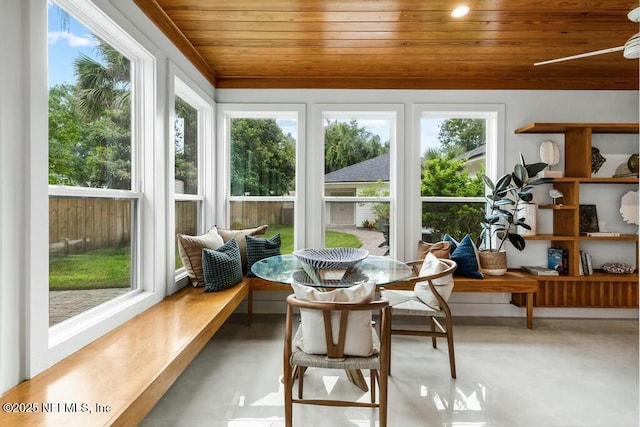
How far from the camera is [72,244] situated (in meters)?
1.96

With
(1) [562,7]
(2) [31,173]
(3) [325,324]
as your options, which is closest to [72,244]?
(2) [31,173]

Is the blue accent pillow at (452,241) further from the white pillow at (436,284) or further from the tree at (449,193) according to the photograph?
the white pillow at (436,284)

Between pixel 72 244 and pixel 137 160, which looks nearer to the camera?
pixel 72 244

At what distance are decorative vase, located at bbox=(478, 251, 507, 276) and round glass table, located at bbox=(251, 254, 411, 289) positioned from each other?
4.60 feet

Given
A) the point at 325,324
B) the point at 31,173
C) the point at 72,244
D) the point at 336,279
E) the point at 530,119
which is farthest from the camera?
the point at 530,119

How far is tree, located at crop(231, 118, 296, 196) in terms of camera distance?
13.6 feet

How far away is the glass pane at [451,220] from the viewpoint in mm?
4070

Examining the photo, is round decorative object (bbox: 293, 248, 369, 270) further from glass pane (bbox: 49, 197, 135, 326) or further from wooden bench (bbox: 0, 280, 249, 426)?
glass pane (bbox: 49, 197, 135, 326)

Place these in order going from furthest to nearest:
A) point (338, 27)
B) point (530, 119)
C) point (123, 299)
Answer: point (530, 119) → point (338, 27) → point (123, 299)

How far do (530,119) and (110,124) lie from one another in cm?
399

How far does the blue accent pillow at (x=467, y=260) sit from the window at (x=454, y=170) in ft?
1.43

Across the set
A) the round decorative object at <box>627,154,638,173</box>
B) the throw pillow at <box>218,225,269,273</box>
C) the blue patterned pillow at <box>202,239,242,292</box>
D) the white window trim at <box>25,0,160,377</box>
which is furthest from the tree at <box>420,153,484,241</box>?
the white window trim at <box>25,0,160,377</box>

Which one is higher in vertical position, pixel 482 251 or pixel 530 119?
pixel 530 119

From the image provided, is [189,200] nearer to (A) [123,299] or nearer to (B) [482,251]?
(A) [123,299]
